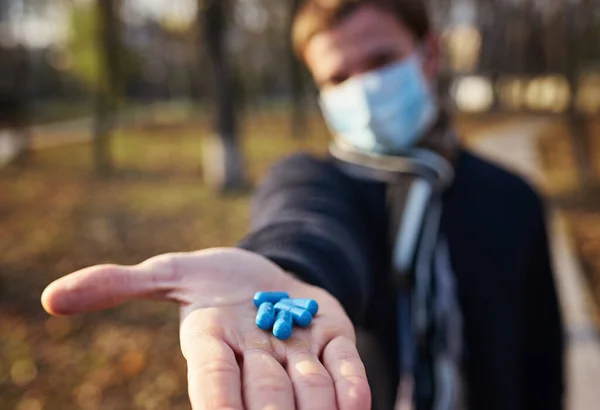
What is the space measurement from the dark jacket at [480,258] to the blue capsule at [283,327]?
538mm

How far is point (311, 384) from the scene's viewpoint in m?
0.95

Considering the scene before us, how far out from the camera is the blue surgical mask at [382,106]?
2.30 m

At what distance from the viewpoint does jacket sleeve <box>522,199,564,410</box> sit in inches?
88.2

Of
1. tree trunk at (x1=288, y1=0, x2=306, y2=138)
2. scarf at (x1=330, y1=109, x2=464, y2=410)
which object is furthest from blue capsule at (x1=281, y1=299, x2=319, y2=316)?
tree trunk at (x1=288, y1=0, x2=306, y2=138)

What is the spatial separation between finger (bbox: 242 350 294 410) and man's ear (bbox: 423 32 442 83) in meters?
1.77

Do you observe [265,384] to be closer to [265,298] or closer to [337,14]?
[265,298]

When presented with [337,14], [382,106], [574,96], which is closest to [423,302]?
[382,106]

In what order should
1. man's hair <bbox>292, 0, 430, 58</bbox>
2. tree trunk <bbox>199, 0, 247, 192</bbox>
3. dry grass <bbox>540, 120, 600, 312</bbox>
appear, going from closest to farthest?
man's hair <bbox>292, 0, 430, 58</bbox> < dry grass <bbox>540, 120, 600, 312</bbox> < tree trunk <bbox>199, 0, 247, 192</bbox>

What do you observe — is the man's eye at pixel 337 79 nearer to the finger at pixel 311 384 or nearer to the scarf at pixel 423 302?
the scarf at pixel 423 302

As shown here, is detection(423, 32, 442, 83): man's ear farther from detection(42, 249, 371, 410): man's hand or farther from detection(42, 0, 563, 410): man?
detection(42, 249, 371, 410): man's hand

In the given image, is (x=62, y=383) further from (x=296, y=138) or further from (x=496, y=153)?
(x=296, y=138)

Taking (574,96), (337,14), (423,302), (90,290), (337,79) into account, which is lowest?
(574,96)

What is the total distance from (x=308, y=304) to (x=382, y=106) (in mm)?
→ 1332

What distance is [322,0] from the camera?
81.7 inches
